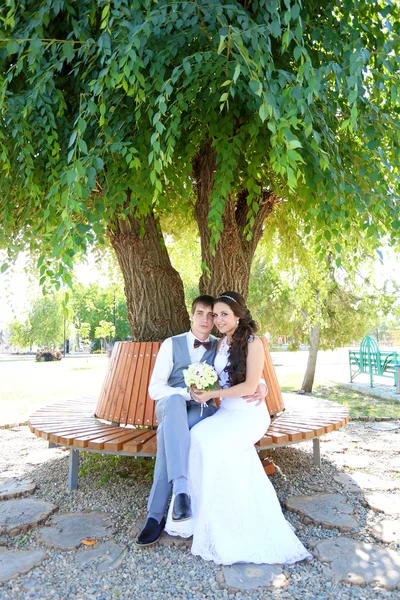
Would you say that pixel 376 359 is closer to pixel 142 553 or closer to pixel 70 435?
pixel 70 435

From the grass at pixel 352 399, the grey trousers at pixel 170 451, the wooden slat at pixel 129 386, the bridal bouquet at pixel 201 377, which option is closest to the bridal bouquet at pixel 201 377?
the bridal bouquet at pixel 201 377

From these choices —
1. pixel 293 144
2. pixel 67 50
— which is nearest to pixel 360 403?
pixel 293 144

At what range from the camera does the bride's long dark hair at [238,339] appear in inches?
A: 138

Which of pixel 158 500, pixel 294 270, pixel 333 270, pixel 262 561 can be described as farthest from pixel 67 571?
pixel 333 270

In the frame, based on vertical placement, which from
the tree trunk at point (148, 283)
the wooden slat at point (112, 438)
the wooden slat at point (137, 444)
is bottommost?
the wooden slat at point (137, 444)

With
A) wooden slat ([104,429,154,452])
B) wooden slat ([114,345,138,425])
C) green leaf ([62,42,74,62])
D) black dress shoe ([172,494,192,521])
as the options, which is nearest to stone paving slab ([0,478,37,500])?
wooden slat ([114,345,138,425])

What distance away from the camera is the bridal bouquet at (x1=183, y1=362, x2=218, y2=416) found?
333 cm

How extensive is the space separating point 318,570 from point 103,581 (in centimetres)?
125

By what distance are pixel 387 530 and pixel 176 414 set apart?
5.50 ft

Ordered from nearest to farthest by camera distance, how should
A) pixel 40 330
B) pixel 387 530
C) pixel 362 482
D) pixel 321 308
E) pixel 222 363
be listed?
1. pixel 387 530
2. pixel 222 363
3. pixel 362 482
4. pixel 321 308
5. pixel 40 330

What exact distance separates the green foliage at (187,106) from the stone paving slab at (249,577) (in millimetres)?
2021

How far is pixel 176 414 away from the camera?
3320mm

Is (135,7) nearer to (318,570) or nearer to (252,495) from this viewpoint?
(252,495)

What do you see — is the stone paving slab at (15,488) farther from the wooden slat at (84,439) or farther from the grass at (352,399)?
the grass at (352,399)
